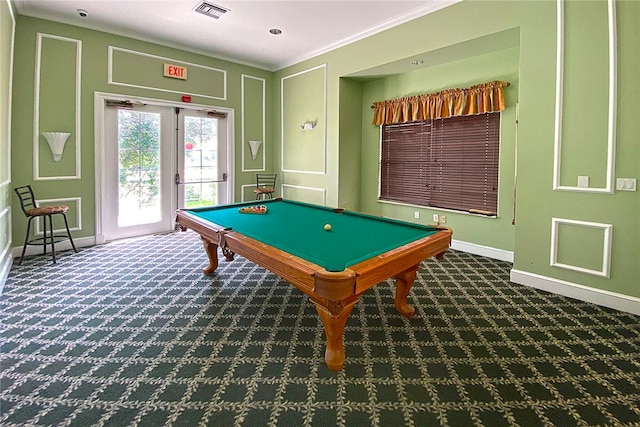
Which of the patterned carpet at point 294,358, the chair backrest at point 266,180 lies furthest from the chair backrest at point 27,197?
A: the chair backrest at point 266,180

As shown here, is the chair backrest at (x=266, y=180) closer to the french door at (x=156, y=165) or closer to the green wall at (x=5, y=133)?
the french door at (x=156, y=165)

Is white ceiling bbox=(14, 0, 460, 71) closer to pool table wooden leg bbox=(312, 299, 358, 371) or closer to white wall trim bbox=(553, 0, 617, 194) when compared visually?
white wall trim bbox=(553, 0, 617, 194)

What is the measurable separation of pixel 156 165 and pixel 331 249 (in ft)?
14.2

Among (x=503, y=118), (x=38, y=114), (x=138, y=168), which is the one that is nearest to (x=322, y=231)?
(x=503, y=118)

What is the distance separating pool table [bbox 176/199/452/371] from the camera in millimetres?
1849

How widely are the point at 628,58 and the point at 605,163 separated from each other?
0.83 m

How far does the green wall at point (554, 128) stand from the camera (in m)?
2.85

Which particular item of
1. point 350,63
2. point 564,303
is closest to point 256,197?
point 350,63

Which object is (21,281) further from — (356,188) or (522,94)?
(522,94)

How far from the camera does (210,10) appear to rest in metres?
4.20

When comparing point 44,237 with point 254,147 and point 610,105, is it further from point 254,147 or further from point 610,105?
point 610,105

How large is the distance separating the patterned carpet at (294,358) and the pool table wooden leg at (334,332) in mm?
65

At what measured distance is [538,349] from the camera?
2.28m

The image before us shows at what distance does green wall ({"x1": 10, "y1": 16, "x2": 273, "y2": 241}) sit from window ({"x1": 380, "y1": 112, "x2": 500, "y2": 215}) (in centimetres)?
333
